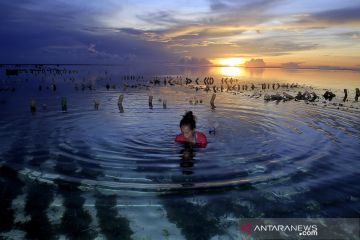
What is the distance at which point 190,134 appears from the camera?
1491 cm

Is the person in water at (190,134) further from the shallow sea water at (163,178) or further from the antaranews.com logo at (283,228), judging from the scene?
the antaranews.com logo at (283,228)

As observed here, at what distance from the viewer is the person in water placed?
550 inches

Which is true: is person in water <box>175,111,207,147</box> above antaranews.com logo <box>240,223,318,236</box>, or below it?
above

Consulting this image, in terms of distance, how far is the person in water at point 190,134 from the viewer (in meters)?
14.0

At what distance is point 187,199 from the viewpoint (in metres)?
9.58

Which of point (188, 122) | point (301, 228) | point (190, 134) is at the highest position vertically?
point (188, 122)

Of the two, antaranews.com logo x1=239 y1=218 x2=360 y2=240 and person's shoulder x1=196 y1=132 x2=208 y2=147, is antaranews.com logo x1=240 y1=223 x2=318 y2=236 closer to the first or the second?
antaranews.com logo x1=239 y1=218 x2=360 y2=240

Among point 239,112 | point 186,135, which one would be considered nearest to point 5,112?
point 186,135

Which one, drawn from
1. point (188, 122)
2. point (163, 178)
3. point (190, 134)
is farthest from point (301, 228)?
point (190, 134)

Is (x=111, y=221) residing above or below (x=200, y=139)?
below

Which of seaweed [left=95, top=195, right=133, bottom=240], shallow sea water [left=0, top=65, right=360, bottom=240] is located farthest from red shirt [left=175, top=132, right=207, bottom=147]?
seaweed [left=95, top=195, right=133, bottom=240]

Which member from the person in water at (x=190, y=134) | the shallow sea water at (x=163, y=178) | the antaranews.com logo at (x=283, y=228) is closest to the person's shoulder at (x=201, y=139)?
the person in water at (x=190, y=134)

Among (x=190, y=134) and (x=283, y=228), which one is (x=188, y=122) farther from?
(x=283, y=228)

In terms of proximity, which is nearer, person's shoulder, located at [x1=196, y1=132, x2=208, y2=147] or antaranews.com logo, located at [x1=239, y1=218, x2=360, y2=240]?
antaranews.com logo, located at [x1=239, y1=218, x2=360, y2=240]
